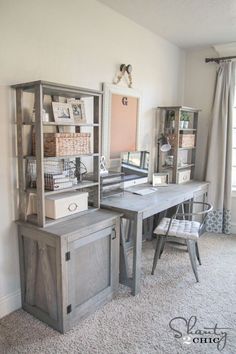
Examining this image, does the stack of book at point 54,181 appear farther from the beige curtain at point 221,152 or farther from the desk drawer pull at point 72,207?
the beige curtain at point 221,152

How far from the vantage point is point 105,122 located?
9.54 ft

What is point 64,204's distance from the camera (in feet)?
7.12

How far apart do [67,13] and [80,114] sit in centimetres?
82

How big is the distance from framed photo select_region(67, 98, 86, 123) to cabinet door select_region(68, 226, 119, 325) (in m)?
0.89

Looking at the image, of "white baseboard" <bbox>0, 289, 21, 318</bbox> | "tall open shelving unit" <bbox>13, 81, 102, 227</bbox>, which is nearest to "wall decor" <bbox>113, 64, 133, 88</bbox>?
"tall open shelving unit" <bbox>13, 81, 102, 227</bbox>

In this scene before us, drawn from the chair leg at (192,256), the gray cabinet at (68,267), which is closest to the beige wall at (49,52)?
the gray cabinet at (68,267)

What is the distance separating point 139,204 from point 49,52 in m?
1.43

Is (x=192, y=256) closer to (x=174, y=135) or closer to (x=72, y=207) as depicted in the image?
(x=72, y=207)

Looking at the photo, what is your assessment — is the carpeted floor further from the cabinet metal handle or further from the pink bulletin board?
the pink bulletin board

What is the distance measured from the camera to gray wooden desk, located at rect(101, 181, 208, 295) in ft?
7.79

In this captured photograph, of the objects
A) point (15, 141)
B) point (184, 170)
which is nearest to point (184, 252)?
point (184, 170)

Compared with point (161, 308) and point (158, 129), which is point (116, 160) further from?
point (161, 308)

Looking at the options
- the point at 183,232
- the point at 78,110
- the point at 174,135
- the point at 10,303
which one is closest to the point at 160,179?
the point at 174,135

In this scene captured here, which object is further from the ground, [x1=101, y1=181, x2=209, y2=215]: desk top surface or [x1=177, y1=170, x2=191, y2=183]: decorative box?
[x1=177, y1=170, x2=191, y2=183]: decorative box
